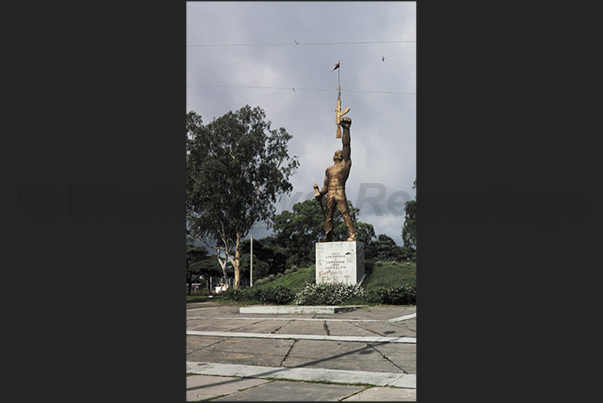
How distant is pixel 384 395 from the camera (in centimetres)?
463

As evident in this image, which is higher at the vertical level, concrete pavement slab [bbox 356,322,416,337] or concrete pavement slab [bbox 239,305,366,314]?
concrete pavement slab [bbox 356,322,416,337]

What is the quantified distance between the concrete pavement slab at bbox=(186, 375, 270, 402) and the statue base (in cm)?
1278

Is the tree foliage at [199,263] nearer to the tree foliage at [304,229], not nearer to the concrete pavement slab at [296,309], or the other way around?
the tree foliage at [304,229]

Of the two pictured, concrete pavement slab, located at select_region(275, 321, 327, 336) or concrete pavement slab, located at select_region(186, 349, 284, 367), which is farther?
concrete pavement slab, located at select_region(275, 321, 327, 336)

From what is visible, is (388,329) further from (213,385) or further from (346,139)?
(346,139)

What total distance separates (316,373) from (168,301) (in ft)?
12.1

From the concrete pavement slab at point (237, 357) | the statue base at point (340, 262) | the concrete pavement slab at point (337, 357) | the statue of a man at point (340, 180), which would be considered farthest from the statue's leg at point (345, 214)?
the concrete pavement slab at point (237, 357)

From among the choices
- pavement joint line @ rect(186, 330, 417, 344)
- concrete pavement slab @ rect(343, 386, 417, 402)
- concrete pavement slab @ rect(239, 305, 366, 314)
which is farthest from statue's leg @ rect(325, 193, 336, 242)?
concrete pavement slab @ rect(343, 386, 417, 402)

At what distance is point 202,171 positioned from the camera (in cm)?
2927

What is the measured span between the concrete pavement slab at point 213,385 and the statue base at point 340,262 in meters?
12.8

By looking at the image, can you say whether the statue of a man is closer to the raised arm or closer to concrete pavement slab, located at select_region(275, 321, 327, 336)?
the raised arm

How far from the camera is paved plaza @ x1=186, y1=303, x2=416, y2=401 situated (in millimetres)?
4848

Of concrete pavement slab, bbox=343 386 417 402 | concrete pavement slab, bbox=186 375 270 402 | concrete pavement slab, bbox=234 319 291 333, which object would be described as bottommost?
concrete pavement slab, bbox=234 319 291 333

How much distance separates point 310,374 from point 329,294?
11035mm
